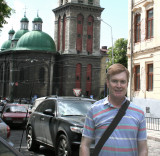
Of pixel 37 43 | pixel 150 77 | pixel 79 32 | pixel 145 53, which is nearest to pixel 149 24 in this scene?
pixel 145 53

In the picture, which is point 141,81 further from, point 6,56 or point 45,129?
point 6,56

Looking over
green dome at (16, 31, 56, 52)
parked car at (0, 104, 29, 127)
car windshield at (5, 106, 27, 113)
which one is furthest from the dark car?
green dome at (16, 31, 56, 52)

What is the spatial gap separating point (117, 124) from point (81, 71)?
215 ft

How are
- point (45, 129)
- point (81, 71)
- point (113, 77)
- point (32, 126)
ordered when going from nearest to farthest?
point (113, 77) → point (45, 129) → point (32, 126) → point (81, 71)

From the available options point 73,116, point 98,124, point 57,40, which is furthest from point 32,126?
point 57,40

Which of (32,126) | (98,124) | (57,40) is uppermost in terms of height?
(57,40)

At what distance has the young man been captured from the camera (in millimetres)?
3227

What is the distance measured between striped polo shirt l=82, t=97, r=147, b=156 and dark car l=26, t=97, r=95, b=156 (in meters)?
4.31

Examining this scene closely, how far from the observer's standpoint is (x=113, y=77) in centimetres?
348

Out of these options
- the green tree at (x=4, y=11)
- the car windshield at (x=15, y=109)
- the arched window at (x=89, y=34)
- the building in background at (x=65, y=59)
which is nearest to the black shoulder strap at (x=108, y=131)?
the green tree at (x=4, y=11)

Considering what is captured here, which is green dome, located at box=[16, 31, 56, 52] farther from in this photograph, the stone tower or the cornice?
the cornice

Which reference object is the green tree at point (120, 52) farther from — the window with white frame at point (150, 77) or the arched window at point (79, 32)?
the window with white frame at point (150, 77)

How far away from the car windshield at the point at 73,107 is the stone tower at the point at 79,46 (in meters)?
57.8

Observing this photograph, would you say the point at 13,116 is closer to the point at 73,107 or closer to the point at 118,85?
the point at 73,107
